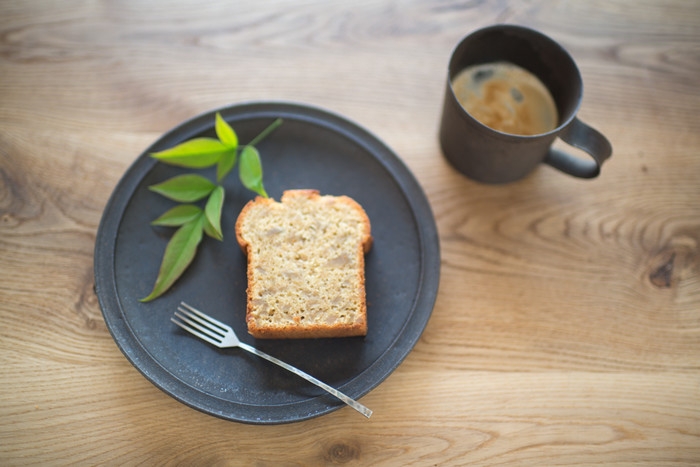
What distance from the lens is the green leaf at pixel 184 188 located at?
1365 millimetres

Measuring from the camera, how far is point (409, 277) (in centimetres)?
137

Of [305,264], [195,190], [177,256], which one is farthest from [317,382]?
[195,190]

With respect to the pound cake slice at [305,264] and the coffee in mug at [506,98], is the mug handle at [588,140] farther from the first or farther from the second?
the pound cake slice at [305,264]

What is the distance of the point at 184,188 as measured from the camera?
1.37 meters

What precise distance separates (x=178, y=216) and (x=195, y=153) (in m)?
0.16

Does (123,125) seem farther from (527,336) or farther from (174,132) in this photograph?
(527,336)

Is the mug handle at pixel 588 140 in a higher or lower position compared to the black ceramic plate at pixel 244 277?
higher

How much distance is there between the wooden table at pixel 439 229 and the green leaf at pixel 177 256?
0.20m

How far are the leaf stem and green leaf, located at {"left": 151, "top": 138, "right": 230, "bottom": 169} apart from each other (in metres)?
0.09

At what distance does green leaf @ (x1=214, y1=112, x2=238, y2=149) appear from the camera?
1.35 metres

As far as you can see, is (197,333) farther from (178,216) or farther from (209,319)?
(178,216)

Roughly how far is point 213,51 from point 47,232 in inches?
26.7

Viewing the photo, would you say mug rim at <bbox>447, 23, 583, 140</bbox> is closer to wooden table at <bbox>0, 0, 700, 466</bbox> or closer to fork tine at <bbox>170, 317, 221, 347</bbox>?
wooden table at <bbox>0, 0, 700, 466</bbox>

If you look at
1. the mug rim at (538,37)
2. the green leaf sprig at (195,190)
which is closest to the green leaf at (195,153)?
the green leaf sprig at (195,190)
